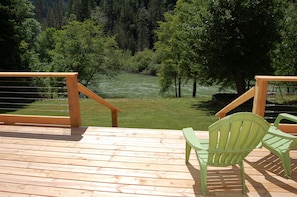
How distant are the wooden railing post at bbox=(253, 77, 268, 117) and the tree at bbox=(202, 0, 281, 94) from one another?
8447 mm

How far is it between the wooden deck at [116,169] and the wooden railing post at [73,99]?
0.32 metres

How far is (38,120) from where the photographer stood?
4832 millimetres

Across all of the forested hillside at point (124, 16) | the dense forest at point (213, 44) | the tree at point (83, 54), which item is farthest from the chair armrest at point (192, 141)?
the forested hillside at point (124, 16)

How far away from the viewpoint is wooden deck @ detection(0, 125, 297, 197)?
9.32 ft

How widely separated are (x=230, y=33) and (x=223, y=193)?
10.4 m

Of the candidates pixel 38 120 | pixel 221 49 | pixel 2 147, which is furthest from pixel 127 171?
pixel 221 49

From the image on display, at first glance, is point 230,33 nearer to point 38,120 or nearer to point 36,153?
point 38,120

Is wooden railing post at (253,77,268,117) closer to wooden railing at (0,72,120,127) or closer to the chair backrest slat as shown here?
the chair backrest slat

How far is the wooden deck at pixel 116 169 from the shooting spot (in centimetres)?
284

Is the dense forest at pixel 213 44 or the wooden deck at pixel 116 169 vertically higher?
the dense forest at pixel 213 44

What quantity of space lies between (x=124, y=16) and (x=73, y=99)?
67673 mm

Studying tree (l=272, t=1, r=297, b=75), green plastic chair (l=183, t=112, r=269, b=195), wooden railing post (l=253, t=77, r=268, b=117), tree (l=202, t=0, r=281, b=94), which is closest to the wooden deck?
green plastic chair (l=183, t=112, r=269, b=195)

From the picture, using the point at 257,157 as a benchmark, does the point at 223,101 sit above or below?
below

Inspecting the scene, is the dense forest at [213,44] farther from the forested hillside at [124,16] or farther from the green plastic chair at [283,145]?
the forested hillside at [124,16]
